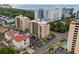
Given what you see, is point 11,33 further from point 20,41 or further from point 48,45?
point 48,45

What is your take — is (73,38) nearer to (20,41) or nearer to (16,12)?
(20,41)

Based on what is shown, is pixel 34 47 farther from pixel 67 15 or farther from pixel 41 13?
pixel 67 15

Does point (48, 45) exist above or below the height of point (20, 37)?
below

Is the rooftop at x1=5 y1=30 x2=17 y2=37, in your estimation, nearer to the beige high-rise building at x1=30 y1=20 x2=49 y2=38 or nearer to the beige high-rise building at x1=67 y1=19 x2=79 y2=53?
the beige high-rise building at x1=30 y1=20 x2=49 y2=38

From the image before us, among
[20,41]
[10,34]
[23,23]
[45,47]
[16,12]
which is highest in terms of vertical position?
[16,12]

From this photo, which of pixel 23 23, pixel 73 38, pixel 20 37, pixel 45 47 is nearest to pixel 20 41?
pixel 20 37
